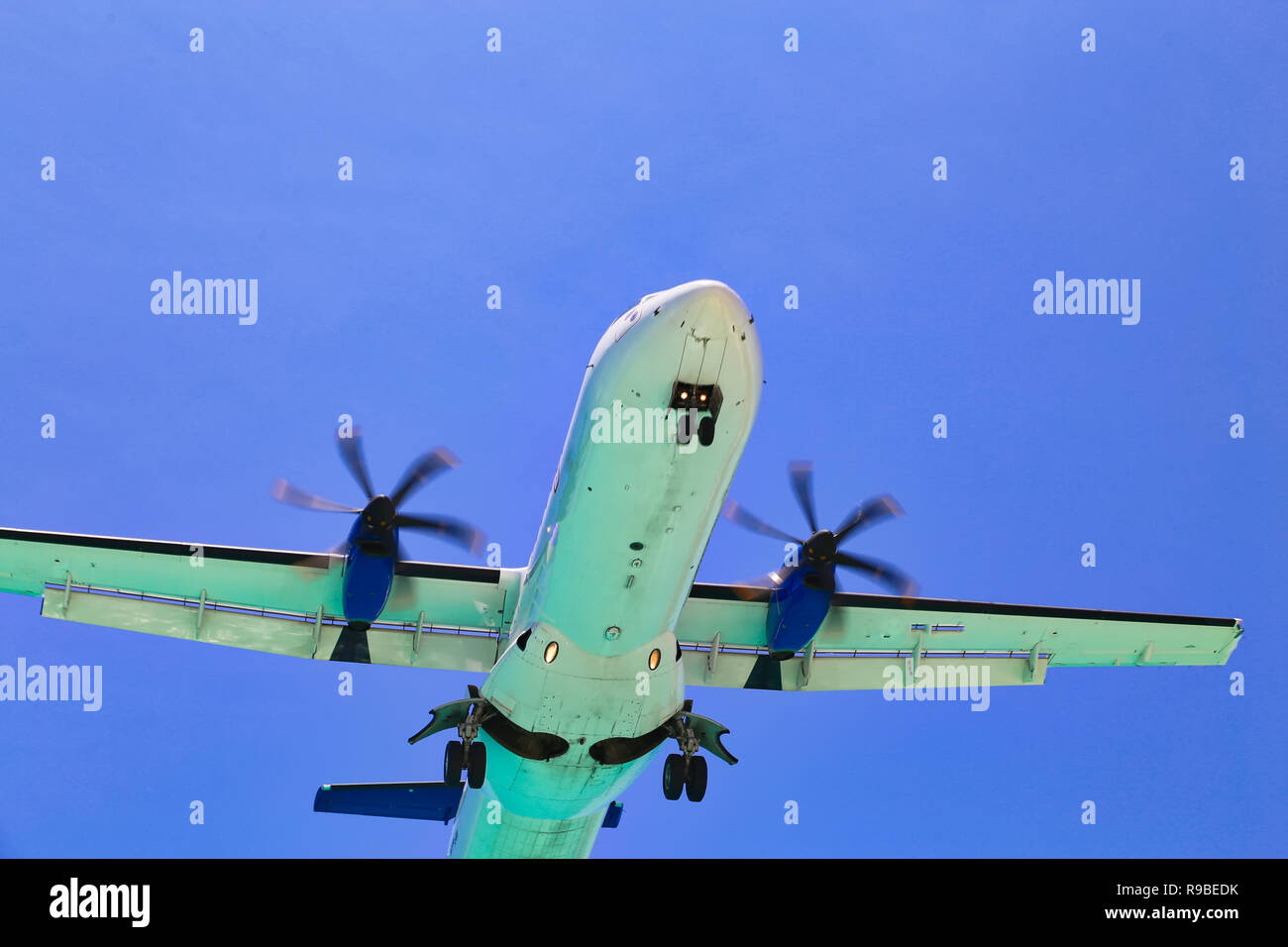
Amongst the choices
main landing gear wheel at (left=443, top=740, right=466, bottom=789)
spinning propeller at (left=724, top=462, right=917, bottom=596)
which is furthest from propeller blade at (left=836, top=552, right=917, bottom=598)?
main landing gear wheel at (left=443, top=740, right=466, bottom=789)

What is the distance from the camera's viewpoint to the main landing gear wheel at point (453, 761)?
17.3 metres

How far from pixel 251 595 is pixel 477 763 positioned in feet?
16.4

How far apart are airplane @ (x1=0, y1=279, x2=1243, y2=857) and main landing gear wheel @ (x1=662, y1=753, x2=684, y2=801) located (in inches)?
1.3

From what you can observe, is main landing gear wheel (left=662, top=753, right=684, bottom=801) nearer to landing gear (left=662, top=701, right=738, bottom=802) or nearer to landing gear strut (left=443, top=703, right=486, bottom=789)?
landing gear (left=662, top=701, right=738, bottom=802)

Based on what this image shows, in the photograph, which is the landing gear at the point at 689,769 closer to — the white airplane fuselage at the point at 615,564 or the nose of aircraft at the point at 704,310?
the white airplane fuselage at the point at 615,564

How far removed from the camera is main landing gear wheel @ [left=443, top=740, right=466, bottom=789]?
56.9 feet

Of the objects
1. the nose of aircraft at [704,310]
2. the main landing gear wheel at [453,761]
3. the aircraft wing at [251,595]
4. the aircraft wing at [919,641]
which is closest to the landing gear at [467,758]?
the main landing gear wheel at [453,761]

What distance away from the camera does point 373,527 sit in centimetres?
1739

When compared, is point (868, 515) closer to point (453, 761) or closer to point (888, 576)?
point (888, 576)

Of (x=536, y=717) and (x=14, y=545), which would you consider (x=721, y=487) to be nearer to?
(x=536, y=717)

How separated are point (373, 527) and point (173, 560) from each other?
381cm

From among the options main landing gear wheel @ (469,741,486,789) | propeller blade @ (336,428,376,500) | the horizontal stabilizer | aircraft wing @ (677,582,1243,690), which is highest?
propeller blade @ (336,428,376,500)

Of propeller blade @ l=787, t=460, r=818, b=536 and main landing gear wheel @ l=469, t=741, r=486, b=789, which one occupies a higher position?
propeller blade @ l=787, t=460, r=818, b=536

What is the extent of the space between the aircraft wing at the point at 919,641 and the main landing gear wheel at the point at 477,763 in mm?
4671
